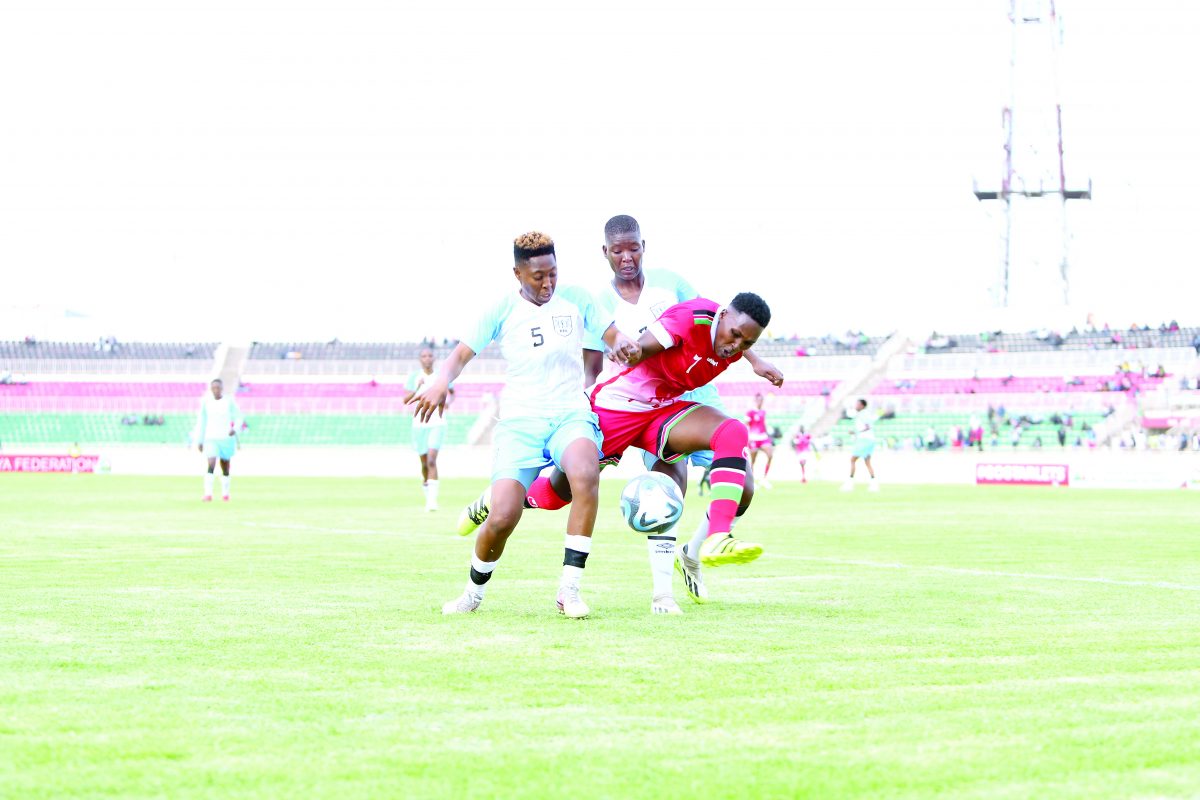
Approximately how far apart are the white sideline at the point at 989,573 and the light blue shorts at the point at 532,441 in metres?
3.94

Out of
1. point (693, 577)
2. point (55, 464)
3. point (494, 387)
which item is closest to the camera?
point (693, 577)

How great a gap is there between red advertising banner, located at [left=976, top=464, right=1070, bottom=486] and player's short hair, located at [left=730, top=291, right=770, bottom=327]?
106ft

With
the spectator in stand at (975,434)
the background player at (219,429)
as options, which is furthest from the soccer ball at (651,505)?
the spectator in stand at (975,434)

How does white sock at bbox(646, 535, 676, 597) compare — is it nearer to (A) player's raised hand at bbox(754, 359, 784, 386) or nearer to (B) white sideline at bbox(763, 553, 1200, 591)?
(A) player's raised hand at bbox(754, 359, 784, 386)

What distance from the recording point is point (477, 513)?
875 cm

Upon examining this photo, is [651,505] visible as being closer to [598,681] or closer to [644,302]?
[644,302]

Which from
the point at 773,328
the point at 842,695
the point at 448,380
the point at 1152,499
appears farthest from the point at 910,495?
the point at 773,328

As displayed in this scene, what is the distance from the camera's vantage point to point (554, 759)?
425 centimetres

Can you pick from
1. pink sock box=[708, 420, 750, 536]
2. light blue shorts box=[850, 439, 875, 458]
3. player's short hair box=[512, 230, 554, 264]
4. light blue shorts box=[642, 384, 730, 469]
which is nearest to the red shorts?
light blue shorts box=[642, 384, 730, 469]

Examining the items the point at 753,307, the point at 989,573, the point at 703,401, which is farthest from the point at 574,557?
the point at 989,573

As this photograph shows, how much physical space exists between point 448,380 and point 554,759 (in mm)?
3878

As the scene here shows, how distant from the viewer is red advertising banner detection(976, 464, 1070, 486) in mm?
39000

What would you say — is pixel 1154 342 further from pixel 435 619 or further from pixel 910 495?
pixel 435 619

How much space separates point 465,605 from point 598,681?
2.77 meters
